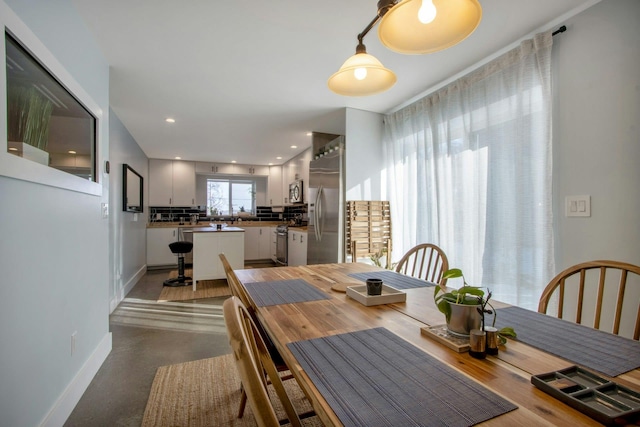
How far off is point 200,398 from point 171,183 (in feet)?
18.2

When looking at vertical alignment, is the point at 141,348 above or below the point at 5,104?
below

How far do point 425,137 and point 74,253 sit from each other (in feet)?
9.82

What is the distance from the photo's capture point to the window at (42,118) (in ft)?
3.91

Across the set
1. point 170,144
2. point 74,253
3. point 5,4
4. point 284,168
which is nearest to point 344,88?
point 5,4

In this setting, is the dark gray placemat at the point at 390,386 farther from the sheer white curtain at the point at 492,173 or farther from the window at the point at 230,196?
the window at the point at 230,196

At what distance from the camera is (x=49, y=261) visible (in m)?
1.47

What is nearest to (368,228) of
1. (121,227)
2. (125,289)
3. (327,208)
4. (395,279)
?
(327,208)

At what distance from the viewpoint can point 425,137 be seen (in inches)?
118

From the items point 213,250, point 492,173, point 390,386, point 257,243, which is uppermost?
point 492,173

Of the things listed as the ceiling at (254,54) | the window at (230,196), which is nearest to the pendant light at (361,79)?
the ceiling at (254,54)

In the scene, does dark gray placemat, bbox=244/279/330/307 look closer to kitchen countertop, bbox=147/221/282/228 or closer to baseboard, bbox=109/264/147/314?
baseboard, bbox=109/264/147/314

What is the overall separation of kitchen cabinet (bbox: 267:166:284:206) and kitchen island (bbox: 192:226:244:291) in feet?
8.51

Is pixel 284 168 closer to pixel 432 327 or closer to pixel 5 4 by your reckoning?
pixel 5 4

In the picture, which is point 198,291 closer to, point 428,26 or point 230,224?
point 230,224
